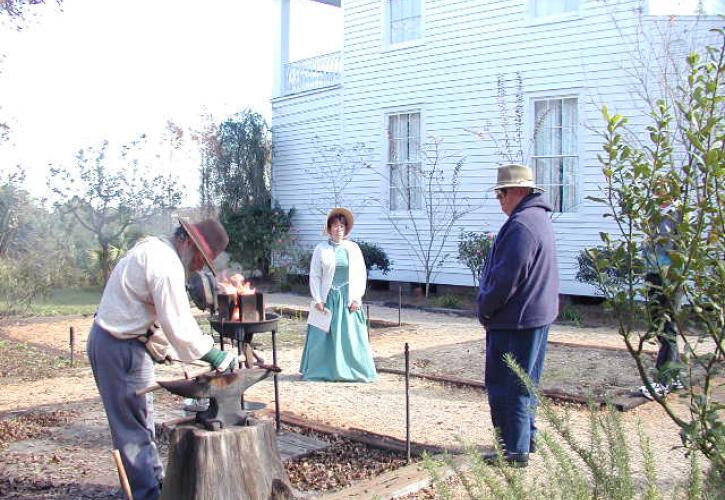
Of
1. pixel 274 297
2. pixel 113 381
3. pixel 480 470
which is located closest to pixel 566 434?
pixel 480 470

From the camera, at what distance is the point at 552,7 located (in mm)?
13680

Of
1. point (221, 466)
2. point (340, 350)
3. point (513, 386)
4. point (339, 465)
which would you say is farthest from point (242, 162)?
point (221, 466)

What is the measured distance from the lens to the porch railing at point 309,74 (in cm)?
1894

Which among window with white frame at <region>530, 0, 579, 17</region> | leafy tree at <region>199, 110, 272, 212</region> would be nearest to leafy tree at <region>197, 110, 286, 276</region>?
leafy tree at <region>199, 110, 272, 212</region>

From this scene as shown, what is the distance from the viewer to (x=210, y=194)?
1973cm

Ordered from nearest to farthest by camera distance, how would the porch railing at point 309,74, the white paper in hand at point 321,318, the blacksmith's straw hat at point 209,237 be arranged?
the blacksmith's straw hat at point 209,237
the white paper in hand at point 321,318
the porch railing at point 309,74

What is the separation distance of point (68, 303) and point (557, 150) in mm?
10508

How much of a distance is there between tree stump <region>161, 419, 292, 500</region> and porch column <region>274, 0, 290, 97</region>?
16432 millimetres

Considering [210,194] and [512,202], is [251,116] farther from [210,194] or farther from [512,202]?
[512,202]

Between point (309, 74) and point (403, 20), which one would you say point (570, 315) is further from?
point (309, 74)

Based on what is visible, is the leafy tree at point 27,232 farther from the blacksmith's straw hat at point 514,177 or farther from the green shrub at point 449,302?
the blacksmith's straw hat at point 514,177

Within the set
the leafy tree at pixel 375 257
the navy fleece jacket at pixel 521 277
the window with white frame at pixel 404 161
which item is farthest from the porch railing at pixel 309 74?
the navy fleece jacket at pixel 521 277

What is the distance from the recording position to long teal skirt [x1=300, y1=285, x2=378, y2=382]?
7855mm

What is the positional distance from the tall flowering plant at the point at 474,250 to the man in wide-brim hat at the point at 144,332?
965 centimetres
